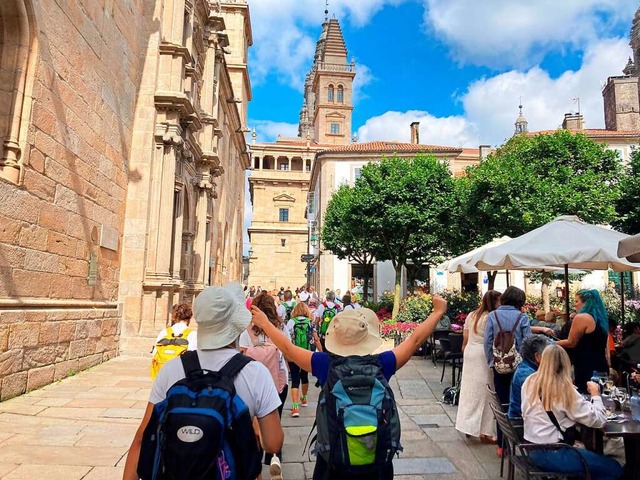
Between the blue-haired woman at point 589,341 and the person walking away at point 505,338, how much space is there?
0.50 m

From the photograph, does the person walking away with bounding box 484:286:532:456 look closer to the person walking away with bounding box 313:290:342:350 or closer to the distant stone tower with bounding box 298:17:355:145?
the person walking away with bounding box 313:290:342:350

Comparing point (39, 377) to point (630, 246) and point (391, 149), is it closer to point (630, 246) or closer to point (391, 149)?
point (630, 246)

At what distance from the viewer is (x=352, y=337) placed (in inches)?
107

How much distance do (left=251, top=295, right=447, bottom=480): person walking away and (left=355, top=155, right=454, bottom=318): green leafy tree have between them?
848 inches

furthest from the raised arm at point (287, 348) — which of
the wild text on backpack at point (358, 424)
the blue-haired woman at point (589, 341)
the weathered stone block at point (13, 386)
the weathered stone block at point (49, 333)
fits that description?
the weathered stone block at point (49, 333)

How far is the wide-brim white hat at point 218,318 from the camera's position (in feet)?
7.70

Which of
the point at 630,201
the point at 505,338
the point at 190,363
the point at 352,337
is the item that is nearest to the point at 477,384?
the point at 505,338

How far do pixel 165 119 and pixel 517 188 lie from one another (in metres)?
16.4

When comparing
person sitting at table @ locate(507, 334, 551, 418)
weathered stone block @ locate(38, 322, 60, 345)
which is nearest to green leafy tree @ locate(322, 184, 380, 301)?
weathered stone block @ locate(38, 322, 60, 345)

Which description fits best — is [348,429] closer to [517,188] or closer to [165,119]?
[165,119]

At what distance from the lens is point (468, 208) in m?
24.5

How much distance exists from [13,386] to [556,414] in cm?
686

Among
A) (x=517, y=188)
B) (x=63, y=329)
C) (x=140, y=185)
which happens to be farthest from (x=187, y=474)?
(x=517, y=188)

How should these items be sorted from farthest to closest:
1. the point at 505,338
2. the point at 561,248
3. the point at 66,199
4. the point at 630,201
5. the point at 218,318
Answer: the point at 630,201
the point at 66,199
the point at 561,248
the point at 505,338
the point at 218,318
